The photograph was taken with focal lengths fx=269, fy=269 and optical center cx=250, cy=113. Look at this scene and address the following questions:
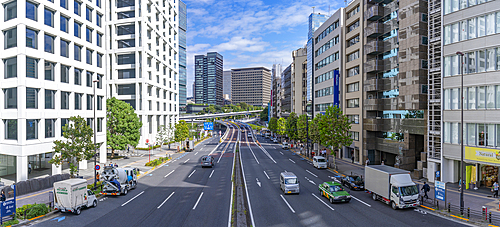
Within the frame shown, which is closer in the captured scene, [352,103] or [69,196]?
[69,196]

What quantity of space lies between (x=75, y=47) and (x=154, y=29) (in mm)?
38611

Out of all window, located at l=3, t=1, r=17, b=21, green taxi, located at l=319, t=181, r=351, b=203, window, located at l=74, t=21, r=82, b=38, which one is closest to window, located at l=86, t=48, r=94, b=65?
window, located at l=74, t=21, r=82, b=38

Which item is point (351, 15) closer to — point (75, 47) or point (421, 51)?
point (421, 51)

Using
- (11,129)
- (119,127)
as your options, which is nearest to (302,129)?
(119,127)

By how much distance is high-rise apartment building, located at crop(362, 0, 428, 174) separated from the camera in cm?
3741

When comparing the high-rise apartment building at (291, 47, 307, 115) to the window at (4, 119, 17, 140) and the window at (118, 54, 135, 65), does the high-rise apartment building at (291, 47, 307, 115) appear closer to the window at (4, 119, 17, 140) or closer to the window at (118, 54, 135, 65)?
the window at (118, 54, 135, 65)

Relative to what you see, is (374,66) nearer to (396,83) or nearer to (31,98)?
(396,83)

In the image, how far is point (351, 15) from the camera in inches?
2131

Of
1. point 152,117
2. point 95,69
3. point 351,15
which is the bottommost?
point 152,117

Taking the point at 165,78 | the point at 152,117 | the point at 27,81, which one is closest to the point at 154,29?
the point at 165,78

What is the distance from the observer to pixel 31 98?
3272 centimetres

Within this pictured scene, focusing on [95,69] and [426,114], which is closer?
[426,114]

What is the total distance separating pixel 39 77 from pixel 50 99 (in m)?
3.31

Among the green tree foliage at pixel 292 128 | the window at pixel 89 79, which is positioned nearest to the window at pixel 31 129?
the window at pixel 89 79
